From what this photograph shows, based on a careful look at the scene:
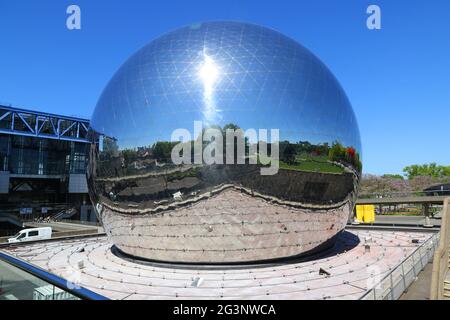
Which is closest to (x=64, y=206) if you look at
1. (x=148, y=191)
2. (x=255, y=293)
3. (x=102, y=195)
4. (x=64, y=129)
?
(x=64, y=129)

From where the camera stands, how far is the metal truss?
42406 millimetres

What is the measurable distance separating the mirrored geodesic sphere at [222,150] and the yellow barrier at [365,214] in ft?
59.1

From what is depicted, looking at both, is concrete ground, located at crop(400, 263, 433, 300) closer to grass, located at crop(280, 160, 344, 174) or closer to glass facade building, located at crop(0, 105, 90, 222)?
grass, located at crop(280, 160, 344, 174)

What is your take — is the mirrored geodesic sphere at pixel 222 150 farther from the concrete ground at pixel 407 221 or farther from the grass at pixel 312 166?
the concrete ground at pixel 407 221

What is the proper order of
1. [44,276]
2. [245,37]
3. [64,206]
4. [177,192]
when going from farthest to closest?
1. [64,206]
2. [245,37]
3. [177,192]
4. [44,276]

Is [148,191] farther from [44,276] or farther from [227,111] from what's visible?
[44,276]

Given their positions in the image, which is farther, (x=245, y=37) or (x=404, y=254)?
(x=404, y=254)

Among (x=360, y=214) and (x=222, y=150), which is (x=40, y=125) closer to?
(x=360, y=214)

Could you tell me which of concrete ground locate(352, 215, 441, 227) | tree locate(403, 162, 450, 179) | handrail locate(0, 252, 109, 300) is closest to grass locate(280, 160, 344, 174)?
handrail locate(0, 252, 109, 300)

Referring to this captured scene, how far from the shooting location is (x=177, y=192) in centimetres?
1142

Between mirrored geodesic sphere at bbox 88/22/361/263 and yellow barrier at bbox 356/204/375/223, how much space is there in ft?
59.1

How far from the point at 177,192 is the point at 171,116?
2.57 meters

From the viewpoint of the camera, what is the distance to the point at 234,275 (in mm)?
11391

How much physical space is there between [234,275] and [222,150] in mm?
4151
